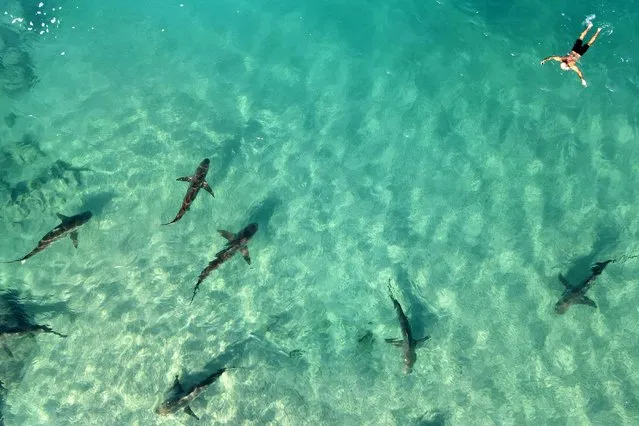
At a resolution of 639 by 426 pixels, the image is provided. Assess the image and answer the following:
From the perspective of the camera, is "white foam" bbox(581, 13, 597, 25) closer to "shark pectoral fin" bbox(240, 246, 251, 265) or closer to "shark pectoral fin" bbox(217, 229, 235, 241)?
"shark pectoral fin" bbox(240, 246, 251, 265)

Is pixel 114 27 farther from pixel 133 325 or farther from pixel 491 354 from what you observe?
pixel 491 354

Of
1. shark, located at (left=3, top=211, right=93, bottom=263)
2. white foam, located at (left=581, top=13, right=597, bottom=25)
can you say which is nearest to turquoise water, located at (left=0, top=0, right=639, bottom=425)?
white foam, located at (left=581, top=13, right=597, bottom=25)

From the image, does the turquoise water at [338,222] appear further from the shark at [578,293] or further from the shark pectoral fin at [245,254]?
the shark pectoral fin at [245,254]

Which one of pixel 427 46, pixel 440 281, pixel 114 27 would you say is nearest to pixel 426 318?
pixel 440 281

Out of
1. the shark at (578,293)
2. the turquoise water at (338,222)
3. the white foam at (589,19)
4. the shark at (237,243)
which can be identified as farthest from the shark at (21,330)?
the white foam at (589,19)

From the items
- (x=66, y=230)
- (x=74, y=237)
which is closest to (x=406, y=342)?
(x=74, y=237)

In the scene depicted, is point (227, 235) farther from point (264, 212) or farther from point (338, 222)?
point (338, 222)

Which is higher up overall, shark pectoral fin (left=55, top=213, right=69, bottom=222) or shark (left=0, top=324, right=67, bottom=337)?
shark pectoral fin (left=55, top=213, right=69, bottom=222)
